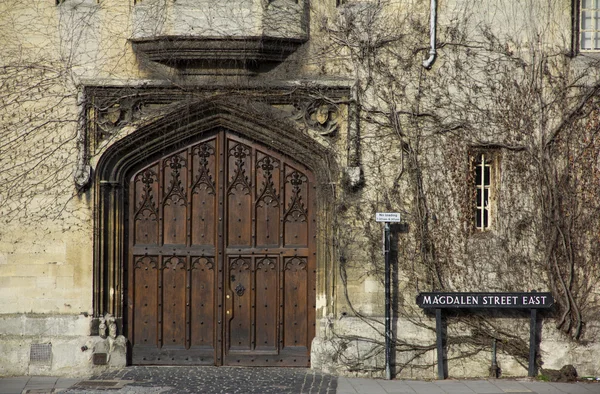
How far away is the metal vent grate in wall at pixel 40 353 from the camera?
12.0 m

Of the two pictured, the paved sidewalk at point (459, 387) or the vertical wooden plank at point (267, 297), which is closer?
the paved sidewalk at point (459, 387)

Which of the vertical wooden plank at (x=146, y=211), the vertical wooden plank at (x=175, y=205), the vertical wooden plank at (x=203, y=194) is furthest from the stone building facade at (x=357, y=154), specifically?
the vertical wooden plank at (x=175, y=205)

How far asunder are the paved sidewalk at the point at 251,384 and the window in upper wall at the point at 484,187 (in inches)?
80.9

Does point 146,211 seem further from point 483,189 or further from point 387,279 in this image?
point 483,189

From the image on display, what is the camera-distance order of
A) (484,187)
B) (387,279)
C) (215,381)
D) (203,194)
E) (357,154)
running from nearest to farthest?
1. (215,381)
2. (387,279)
3. (357,154)
4. (484,187)
5. (203,194)

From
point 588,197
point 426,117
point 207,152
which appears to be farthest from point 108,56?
point 588,197

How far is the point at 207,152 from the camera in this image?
1251cm

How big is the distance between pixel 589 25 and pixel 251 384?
6.38 metres

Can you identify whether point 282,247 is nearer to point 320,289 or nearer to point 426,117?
point 320,289

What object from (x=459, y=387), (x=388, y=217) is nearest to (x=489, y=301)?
A: (x=459, y=387)

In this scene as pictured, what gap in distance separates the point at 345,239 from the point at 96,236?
3182 millimetres

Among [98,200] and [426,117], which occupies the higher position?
[426,117]

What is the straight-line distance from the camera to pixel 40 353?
12.0m

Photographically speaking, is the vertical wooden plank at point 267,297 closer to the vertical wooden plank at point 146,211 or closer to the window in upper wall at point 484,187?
the vertical wooden plank at point 146,211
